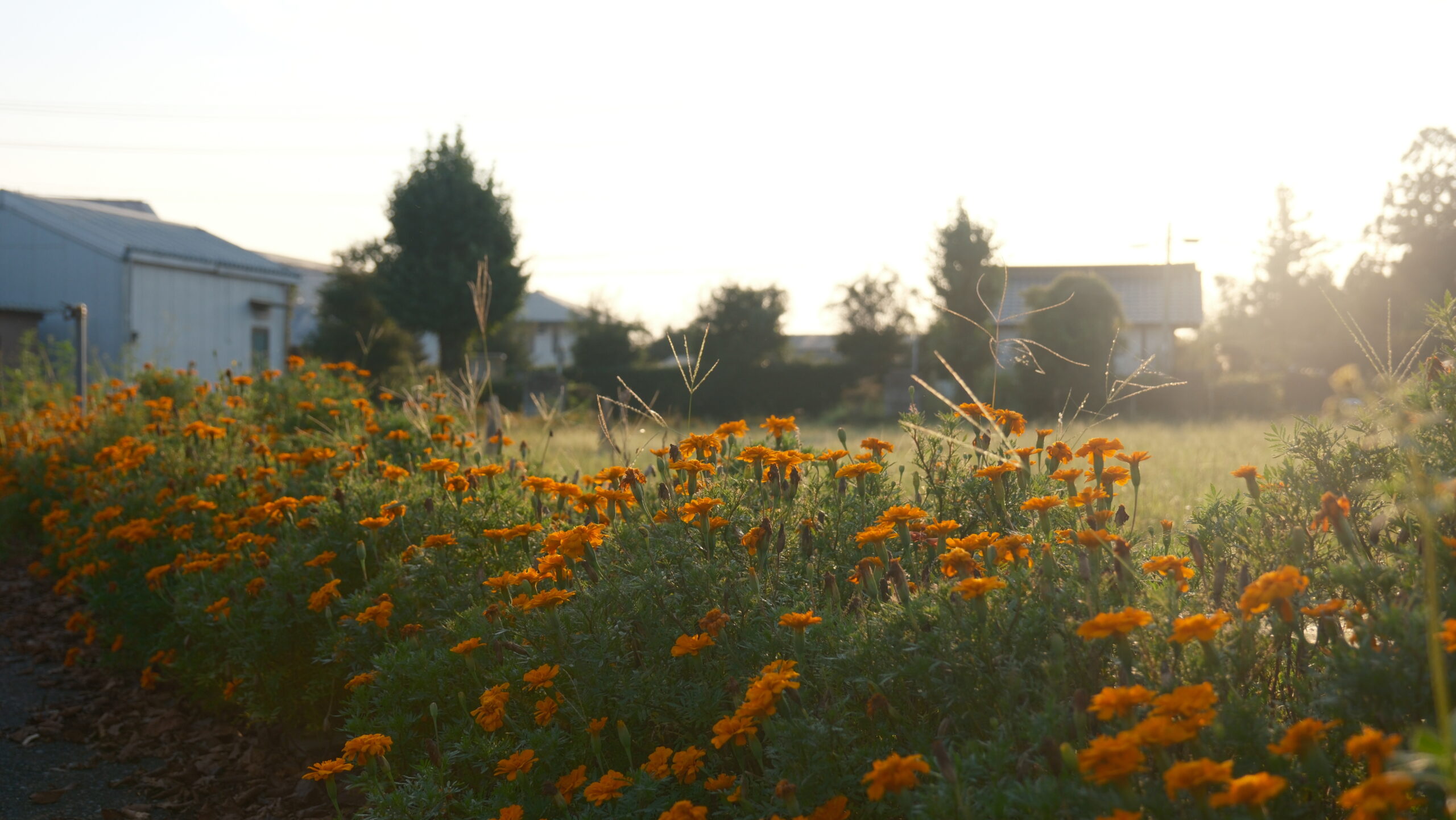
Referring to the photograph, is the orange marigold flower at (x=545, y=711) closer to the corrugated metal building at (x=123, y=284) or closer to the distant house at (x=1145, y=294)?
the corrugated metal building at (x=123, y=284)

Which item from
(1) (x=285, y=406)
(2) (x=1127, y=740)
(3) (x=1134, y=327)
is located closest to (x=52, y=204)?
(1) (x=285, y=406)

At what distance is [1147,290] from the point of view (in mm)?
29562

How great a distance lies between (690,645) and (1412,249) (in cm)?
2804

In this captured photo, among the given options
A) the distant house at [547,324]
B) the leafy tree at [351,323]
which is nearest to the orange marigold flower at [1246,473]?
the leafy tree at [351,323]

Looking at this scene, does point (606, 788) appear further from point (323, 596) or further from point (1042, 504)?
point (323, 596)

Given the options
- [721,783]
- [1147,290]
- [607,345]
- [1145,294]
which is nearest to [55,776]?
[721,783]

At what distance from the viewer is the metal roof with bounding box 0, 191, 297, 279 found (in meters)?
18.7

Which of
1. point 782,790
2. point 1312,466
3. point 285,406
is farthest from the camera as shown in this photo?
point 285,406

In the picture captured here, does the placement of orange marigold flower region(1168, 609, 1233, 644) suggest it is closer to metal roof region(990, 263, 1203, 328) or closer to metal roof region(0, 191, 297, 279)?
metal roof region(0, 191, 297, 279)

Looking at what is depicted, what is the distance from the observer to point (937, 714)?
1850 millimetres

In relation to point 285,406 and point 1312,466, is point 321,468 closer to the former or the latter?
point 285,406

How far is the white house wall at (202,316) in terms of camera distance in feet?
61.5

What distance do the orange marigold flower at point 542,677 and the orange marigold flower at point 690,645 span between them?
318mm

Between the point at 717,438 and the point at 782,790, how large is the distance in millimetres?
1476
